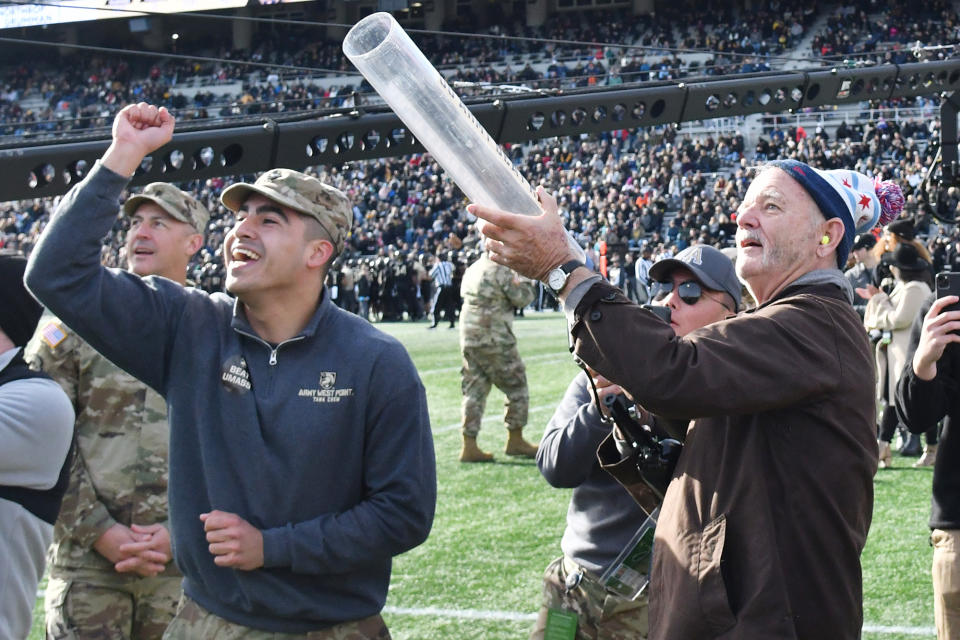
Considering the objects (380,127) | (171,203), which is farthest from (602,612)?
(380,127)

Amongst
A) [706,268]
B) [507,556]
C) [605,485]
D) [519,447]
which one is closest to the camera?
[706,268]

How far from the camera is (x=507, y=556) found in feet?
23.5

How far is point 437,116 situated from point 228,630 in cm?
124

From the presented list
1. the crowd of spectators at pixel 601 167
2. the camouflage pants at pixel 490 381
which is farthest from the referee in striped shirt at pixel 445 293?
the camouflage pants at pixel 490 381

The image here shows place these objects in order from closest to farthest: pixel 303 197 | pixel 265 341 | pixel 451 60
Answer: pixel 265 341, pixel 303 197, pixel 451 60

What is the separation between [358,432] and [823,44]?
40.6 m

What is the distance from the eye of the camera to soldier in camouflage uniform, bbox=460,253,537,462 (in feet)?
32.8

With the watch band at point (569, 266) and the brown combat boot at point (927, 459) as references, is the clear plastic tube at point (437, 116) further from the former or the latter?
the brown combat boot at point (927, 459)

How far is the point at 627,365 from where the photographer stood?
2.25 metres

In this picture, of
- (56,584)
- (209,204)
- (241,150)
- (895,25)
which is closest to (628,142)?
(895,25)

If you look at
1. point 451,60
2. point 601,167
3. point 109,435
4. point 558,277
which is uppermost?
point 558,277

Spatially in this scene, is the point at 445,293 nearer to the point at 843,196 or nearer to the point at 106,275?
the point at 106,275

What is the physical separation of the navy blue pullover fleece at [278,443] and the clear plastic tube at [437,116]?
2.06ft

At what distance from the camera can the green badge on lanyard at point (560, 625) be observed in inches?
134
